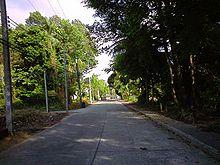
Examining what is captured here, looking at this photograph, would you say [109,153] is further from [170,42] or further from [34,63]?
A: [34,63]

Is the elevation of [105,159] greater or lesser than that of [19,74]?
lesser

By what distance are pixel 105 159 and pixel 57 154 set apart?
74.8 inches

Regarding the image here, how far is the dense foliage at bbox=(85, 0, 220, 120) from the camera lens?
11625mm

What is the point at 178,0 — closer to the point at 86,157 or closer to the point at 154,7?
the point at 154,7

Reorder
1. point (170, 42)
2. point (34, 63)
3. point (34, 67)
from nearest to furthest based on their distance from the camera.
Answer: point (170, 42) → point (34, 67) → point (34, 63)

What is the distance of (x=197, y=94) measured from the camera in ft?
89.2

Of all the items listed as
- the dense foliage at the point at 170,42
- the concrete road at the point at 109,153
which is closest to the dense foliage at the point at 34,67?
the dense foliage at the point at 170,42

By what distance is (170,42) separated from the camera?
19688 millimetres

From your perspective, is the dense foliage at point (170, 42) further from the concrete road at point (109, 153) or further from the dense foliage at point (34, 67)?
the dense foliage at point (34, 67)

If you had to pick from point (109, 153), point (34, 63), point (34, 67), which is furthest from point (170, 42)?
point (34, 63)

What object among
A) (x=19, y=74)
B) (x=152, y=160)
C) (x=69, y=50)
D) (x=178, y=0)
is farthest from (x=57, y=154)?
(x=69, y=50)

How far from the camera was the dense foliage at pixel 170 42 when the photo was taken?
11.6 meters

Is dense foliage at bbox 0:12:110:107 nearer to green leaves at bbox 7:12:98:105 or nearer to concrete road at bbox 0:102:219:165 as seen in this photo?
green leaves at bbox 7:12:98:105

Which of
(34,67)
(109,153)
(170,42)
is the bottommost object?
(109,153)
